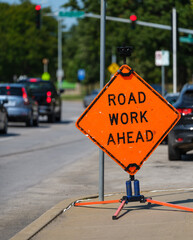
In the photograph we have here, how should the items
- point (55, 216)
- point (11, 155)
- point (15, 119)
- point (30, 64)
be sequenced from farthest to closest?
point (30, 64), point (15, 119), point (11, 155), point (55, 216)

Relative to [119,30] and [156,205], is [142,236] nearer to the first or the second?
[156,205]

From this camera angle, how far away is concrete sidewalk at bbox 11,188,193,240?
7.50m

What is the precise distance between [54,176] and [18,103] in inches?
696

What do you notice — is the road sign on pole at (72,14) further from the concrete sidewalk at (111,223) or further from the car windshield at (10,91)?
the concrete sidewalk at (111,223)

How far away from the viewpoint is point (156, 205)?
9273 millimetres

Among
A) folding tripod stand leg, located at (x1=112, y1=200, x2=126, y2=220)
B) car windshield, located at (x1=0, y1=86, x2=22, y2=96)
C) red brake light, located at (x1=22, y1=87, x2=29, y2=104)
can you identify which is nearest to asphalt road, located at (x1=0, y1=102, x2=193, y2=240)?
folding tripod stand leg, located at (x1=112, y1=200, x2=126, y2=220)

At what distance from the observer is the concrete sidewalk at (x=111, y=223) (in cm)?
750

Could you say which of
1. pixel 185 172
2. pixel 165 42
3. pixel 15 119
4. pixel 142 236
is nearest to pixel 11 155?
pixel 185 172

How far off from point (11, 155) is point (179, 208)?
9.59 metres

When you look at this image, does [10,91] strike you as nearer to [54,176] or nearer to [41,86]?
[41,86]

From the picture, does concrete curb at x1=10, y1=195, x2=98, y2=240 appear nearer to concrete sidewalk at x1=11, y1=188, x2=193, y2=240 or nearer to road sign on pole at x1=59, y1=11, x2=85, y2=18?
concrete sidewalk at x1=11, y1=188, x2=193, y2=240

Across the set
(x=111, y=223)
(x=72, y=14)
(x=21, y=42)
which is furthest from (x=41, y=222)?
(x=21, y=42)

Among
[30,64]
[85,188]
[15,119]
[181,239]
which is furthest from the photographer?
[30,64]

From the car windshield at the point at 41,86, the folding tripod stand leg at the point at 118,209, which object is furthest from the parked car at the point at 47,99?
the folding tripod stand leg at the point at 118,209
